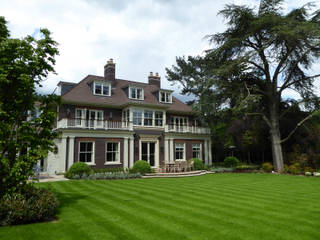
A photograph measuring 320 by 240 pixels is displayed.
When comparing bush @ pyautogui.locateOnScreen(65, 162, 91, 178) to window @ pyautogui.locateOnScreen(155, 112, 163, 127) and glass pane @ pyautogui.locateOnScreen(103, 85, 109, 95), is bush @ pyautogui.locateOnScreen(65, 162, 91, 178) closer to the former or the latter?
glass pane @ pyautogui.locateOnScreen(103, 85, 109, 95)

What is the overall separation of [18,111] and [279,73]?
22408 millimetres

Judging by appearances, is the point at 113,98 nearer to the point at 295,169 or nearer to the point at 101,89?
the point at 101,89

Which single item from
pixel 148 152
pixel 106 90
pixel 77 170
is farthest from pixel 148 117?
pixel 77 170

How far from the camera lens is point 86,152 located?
64.7 feet

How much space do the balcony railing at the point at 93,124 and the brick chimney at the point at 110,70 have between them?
22.9ft

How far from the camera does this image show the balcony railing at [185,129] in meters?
24.5

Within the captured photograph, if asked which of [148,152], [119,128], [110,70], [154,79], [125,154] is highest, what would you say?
[154,79]

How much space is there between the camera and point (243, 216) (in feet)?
21.3

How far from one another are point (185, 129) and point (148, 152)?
5.10 meters

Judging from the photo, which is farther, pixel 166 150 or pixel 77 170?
pixel 166 150

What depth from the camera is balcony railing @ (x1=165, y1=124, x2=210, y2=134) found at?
24484 millimetres

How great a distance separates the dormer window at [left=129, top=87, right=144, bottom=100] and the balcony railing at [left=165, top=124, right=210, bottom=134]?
14.1ft

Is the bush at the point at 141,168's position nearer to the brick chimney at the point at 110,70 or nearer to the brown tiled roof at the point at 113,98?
the brown tiled roof at the point at 113,98

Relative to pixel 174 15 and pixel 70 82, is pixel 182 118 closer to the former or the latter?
pixel 70 82
